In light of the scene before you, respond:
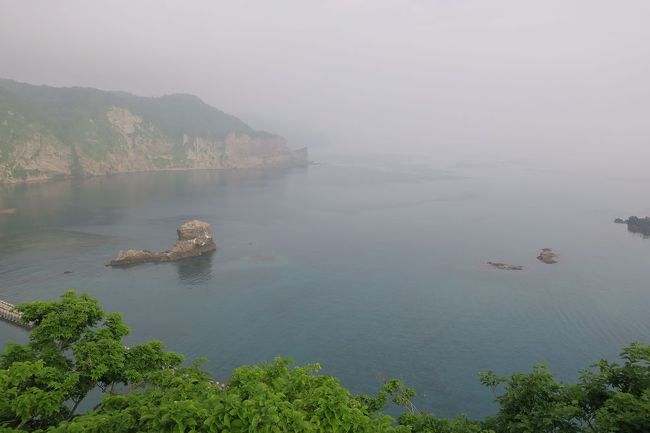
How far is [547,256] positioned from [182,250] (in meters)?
112

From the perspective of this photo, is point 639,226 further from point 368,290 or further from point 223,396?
point 223,396

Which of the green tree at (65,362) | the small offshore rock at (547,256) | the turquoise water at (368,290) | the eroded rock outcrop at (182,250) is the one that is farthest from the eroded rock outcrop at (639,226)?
the green tree at (65,362)

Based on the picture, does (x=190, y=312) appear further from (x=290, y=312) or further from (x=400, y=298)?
(x=400, y=298)

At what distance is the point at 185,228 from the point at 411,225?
298ft

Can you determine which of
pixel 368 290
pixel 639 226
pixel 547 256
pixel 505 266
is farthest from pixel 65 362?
pixel 639 226

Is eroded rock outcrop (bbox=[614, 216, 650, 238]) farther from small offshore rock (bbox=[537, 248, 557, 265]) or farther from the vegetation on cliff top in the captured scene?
the vegetation on cliff top

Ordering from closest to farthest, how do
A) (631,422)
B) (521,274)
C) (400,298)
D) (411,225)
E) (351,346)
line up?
(631,422), (351,346), (400,298), (521,274), (411,225)

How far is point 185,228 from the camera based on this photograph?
126m

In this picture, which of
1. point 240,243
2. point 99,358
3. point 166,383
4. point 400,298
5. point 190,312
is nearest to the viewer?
point 166,383

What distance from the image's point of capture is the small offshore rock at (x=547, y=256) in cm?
12046

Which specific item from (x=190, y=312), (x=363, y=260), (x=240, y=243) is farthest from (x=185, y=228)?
(x=363, y=260)

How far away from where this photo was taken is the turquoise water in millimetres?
68188

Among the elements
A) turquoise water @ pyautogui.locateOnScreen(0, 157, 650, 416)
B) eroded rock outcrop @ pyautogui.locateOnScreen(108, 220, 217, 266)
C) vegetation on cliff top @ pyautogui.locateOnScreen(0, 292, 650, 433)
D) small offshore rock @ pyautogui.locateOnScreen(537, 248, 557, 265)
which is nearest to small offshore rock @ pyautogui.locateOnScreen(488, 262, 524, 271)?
turquoise water @ pyautogui.locateOnScreen(0, 157, 650, 416)

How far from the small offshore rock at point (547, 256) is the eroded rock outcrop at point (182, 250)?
103 m
